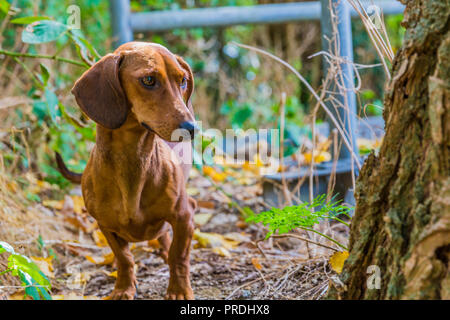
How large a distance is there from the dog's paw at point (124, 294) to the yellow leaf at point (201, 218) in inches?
36.4

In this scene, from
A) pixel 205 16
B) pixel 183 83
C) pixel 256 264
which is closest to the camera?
pixel 183 83

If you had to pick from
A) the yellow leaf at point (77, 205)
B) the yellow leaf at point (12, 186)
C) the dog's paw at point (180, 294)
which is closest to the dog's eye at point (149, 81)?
the dog's paw at point (180, 294)

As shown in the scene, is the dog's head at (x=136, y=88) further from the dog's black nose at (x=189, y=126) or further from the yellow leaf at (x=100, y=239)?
the yellow leaf at (x=100, y=239)

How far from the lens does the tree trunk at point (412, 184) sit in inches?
41.6

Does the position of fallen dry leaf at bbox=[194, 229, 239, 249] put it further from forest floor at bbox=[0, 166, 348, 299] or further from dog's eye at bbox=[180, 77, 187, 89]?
dog's eye at bbox=[180, 77, 187, 89]

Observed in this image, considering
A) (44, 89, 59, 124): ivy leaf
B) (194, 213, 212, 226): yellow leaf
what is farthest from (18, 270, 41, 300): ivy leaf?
(194, 213, 212, 226): yellow leaf

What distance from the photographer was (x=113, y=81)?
168 centimetres

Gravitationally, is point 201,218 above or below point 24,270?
below

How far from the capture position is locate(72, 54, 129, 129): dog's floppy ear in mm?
1674

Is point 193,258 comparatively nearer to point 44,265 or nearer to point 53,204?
point 44,265

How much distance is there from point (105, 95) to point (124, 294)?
2.59 ft

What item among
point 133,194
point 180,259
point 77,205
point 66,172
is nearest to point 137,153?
point 133,194

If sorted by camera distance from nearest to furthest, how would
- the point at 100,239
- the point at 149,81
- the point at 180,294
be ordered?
the point at 149,81 < the point at 180,294 < the point at 100,239

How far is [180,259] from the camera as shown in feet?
6.40
